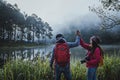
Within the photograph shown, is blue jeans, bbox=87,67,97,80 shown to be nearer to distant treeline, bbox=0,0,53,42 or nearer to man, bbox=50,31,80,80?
man, bbox=50,31,80,80

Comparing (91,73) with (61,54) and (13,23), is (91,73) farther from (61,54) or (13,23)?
(13,23)

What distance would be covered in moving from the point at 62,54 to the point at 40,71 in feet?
6.89

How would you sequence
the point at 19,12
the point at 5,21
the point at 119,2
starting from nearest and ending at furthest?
the point at 119,2
the point at 5,21
the point at 19,12

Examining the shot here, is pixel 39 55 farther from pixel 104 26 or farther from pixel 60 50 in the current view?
pixel 104 26

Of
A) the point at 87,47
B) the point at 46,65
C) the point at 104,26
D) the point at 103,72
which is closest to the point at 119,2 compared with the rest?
the point at 104,26

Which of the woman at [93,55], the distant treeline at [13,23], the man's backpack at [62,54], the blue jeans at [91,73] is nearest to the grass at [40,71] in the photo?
the man's backpack at [62,54]

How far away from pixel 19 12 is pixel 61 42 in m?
99.1

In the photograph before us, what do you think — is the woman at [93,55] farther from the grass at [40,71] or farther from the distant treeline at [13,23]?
the distant treeline at [13,23]

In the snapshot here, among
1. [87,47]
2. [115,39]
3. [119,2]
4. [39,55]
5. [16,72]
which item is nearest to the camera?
[87,47]

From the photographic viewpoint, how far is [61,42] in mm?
11438

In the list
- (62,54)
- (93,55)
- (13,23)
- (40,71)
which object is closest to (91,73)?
(93,55)

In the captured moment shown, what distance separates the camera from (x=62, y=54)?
11.3 metres

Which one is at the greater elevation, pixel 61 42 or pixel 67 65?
pixel 61 42

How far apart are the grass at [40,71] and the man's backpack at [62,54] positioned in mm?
1585
